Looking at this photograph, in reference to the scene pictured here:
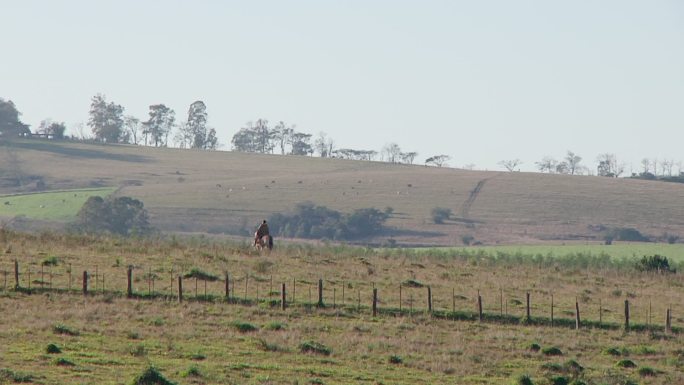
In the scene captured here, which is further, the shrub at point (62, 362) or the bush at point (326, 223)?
the bush at point (326, 223)

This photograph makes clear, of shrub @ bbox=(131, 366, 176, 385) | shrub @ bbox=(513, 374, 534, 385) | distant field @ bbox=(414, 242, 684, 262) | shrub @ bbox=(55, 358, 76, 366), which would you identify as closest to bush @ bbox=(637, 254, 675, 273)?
distant field @ bbox=(414, 242, 684, 262)

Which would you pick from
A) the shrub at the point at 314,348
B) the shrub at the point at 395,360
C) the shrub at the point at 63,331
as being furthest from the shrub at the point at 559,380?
the shrub at the point at 63,331

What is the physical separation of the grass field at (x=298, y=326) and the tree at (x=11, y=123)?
12272 centimetres

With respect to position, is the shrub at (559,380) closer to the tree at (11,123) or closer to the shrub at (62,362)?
the shrub at (62,362)

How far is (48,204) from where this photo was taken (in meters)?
120

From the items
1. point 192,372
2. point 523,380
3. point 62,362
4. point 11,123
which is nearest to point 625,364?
point 523,380

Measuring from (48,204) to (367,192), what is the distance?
32963 mm

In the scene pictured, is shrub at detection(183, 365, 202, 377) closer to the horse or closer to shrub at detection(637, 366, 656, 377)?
shrub at detection(637, 366, 656, 377)

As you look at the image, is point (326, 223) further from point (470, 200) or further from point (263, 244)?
point (263, 244)

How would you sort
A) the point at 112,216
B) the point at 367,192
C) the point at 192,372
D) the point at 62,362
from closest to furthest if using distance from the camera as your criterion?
the point at 192,372
the point at 62,362
the point at 112,216
the point at 367,192

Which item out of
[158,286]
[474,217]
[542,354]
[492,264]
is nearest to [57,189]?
[474,217]

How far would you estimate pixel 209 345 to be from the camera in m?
32.4

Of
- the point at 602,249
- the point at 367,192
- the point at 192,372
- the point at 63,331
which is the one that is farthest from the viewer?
the point at 367,192

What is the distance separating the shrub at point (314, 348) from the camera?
107 ft
